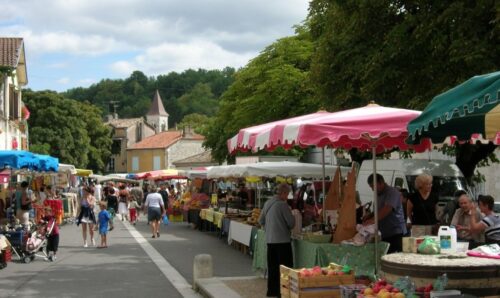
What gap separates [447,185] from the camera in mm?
17188

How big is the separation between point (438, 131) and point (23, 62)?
35.2 metres

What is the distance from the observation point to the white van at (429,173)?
17109 millimetres

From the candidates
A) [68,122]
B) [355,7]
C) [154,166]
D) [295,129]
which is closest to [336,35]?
[355,7]

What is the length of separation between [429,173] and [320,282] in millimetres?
10406

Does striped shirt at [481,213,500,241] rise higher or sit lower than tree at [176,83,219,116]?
lower

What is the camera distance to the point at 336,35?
15.8 meters

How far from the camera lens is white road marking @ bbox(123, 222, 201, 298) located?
37.4 ft

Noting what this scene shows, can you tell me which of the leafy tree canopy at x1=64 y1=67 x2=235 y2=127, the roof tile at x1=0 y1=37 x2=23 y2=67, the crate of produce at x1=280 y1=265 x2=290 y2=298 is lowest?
the crate of produce at x1=280 y1=265 x2=290 y2=298

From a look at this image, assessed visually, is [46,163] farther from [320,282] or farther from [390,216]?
[320,282]

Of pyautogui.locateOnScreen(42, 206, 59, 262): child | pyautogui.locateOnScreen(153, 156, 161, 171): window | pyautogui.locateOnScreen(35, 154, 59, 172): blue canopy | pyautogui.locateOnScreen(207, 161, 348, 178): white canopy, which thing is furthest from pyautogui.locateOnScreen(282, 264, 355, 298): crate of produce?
pyautogui.locateOnScreen(153, 156, 161, 171): window

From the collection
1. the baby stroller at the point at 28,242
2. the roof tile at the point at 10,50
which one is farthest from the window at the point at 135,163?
the baby stroller at the point at 28,242

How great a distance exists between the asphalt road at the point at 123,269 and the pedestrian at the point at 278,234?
1836mm

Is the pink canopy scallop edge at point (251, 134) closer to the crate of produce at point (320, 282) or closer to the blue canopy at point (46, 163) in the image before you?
the crate of produce at point (320, 282)

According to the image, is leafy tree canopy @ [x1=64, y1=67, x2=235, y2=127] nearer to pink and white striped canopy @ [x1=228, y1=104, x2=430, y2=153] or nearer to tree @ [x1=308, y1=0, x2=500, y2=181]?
tree @ [x1=308, y1=0, x2=500, y2=181]
